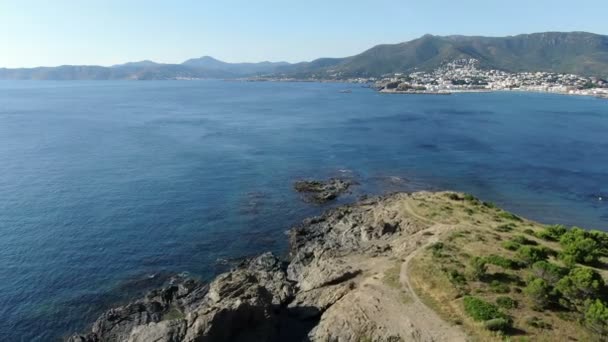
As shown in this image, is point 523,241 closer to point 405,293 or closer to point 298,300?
point 405,293

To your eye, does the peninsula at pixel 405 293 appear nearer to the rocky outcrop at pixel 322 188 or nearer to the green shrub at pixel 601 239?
the green shrub at pixel 601 239

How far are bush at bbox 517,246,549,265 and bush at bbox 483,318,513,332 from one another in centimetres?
1207

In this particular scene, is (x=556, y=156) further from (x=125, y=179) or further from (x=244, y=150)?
(x=125, y=179)

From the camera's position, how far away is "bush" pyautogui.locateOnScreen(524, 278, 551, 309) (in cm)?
3600

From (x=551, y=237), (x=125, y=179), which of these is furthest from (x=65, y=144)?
(x=551, y=237)

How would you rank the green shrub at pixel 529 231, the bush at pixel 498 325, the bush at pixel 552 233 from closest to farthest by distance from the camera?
the bush at pixel 498 325, the bush at pixel 552 233, the green shrub at pixel 529 231

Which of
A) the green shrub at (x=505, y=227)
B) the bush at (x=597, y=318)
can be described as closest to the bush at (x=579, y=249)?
the green shrub at (x=505, y=227)

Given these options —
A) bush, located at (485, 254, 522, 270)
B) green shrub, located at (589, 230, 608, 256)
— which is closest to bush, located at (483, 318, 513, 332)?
bush, located at (485, 254, 522, 270)

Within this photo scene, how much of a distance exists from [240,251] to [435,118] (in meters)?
154

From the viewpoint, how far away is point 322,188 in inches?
3302

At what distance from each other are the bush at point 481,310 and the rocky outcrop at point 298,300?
509 cm

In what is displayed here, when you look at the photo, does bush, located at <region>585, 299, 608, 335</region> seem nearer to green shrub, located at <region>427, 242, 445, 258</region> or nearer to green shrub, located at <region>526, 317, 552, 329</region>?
green shrub, located at <region>526, 317, 552, 329</region>

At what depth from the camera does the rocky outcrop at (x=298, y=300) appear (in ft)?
116

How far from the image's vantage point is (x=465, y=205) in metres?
64.6
